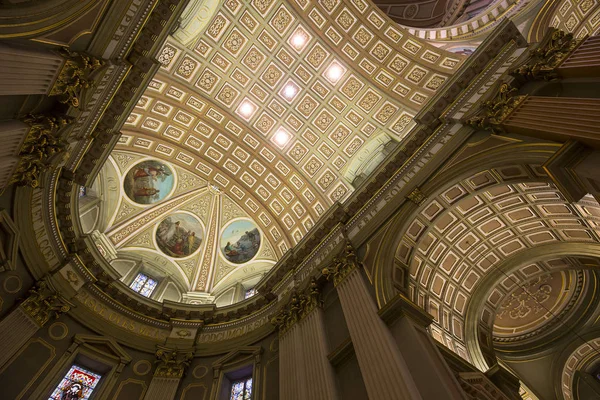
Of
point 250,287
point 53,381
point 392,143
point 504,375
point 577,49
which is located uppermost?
point 392,143

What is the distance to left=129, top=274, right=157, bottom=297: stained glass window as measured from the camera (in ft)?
55.8

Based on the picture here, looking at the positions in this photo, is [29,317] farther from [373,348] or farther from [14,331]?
[373,348]

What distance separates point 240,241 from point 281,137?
633 cm

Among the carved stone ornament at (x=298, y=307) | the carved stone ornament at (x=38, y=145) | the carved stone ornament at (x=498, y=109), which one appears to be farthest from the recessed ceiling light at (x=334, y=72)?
the carved stone ornament at (x=38, y=145)

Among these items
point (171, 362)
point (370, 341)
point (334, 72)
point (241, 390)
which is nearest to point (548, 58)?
point (370, 341)

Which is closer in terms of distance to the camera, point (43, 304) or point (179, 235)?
point (43, 304)

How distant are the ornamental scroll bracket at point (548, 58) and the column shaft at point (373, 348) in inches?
277

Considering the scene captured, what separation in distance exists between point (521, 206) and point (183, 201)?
51.9 feet

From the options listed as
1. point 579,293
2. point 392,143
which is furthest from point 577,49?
point 579,293

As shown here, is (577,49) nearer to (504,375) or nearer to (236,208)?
(504,375)

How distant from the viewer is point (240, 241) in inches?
782

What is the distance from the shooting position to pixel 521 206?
11453 millimetres

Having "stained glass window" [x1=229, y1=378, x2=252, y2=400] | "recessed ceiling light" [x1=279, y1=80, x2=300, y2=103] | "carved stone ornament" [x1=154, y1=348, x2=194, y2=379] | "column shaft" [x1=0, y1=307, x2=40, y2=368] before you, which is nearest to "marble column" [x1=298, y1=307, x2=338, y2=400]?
"stained glass window" [x1=229, y1=378, x2=252, y2=400]

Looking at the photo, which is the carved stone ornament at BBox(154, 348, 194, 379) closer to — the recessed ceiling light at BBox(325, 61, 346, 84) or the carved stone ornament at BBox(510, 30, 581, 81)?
the recessed ceiling light at BBox(325, 61, 346, 84)
